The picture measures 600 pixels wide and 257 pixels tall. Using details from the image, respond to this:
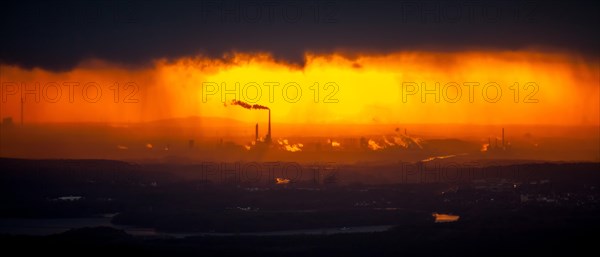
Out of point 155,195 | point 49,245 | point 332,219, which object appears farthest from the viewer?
point 155,195

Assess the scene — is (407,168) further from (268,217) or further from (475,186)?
(268,217)

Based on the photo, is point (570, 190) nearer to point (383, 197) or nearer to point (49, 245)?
point (383, 197)

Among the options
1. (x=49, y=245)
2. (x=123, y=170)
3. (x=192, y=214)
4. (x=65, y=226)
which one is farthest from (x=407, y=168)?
(x=49, y=245)

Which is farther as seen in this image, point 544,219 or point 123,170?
point 123,170

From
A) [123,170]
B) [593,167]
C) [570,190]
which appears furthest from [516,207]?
[123,170]

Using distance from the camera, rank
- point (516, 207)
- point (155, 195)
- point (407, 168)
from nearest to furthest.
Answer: point (516, 207) < point (155, 195) < point (407, 168)

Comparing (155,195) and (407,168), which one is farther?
(407,168)
